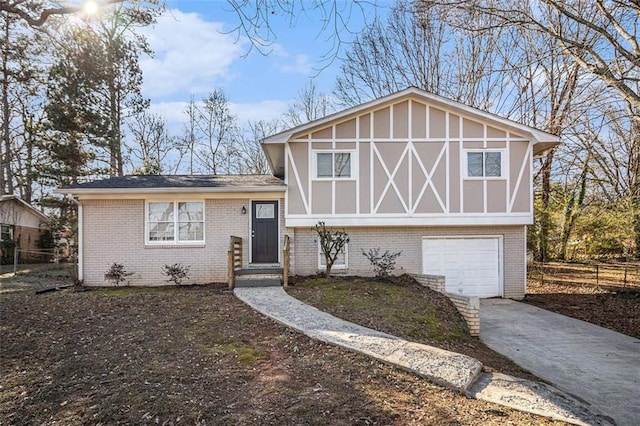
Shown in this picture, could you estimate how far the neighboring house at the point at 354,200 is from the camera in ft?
37.0

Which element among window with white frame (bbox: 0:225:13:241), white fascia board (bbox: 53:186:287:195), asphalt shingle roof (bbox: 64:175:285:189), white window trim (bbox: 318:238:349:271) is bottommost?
white window trim (bbox: 318:238:349:271)

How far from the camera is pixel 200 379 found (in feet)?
15.2

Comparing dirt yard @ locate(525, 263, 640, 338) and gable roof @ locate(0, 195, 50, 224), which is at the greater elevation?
gable roof @ locate(0, 195, 50, 224)

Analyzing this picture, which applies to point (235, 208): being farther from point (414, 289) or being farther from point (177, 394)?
point (177, 394)

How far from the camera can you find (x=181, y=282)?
11.2m

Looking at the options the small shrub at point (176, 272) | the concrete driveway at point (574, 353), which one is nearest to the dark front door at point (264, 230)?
the small shrub at point (176, 272)

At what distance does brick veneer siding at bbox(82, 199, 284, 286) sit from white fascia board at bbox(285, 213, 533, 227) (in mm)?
2135

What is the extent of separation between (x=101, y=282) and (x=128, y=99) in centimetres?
1368

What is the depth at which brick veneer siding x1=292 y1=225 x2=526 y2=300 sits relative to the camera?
11.5 metres

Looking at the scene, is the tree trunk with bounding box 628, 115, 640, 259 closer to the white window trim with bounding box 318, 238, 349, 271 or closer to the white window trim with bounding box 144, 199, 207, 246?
the white window trim with bounding box 318, 238, 349, 271

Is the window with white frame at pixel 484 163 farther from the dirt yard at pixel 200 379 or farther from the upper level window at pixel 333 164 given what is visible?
the dirt yard at pixel 200 379

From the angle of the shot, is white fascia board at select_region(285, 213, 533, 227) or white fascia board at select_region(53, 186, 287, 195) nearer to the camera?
white fascia board at select_region(53, 186, 287, 195)

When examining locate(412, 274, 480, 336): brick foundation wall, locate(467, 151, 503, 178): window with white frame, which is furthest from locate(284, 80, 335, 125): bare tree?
locate(412, 274, 480, 336): brick foundation wall

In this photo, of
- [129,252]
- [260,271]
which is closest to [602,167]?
[260,271]
